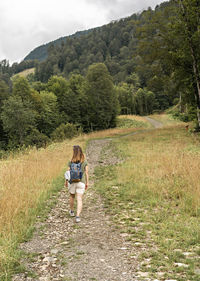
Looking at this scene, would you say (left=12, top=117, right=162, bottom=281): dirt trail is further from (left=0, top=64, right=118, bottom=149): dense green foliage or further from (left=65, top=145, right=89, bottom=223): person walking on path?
(left=0, top=64, right=118, bottom=149): dense green foliage

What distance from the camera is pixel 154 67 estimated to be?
2342 cm

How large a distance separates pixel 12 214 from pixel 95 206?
9.39 ft

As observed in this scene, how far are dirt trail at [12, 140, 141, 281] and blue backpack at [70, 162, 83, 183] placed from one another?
1106mm

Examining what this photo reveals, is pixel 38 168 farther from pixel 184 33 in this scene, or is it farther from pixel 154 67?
pixel 154 67

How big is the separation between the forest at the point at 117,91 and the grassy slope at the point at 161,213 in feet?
21.1

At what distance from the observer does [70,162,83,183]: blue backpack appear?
254 inches

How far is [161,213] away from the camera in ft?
19.9

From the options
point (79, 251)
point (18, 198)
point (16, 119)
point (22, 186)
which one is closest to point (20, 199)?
point (18, 198)

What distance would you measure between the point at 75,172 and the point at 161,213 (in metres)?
2.53

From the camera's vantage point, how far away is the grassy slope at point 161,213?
12.4 feet

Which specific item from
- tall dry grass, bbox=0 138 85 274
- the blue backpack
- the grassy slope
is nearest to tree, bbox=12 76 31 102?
tall dry grass, bbox=0 138 85 274

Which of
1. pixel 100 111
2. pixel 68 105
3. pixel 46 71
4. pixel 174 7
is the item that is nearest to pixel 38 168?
pixel 174 7

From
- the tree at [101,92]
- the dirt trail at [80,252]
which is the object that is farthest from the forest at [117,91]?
the dirt trail at [80,252]

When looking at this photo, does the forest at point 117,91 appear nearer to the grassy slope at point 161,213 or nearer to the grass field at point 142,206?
the grass field at point 142,206
